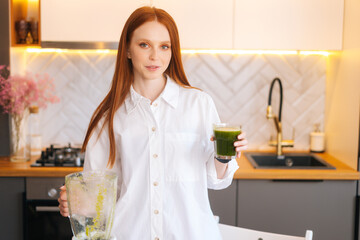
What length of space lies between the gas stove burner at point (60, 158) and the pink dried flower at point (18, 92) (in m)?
0.32

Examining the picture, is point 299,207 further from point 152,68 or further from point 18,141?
point 18,141

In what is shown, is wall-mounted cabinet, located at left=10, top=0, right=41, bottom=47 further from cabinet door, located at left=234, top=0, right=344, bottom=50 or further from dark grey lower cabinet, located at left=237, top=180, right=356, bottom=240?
dark grey lower cabinet, located at left=237, top=180, right=356, bottom=240

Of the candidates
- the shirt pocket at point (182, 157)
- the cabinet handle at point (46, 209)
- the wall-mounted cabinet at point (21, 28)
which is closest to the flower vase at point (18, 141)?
the cabinet handle at point (46, 209)

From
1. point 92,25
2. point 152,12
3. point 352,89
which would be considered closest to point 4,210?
point 92,25

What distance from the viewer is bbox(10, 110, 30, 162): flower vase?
8.84 feet

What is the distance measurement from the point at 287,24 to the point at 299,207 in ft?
3.75

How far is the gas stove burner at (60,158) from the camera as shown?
2.57m

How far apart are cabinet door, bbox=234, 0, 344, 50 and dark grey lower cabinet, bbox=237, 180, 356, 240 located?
0.88 meters

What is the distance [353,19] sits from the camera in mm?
2557

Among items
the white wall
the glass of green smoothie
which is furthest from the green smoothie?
the white wall

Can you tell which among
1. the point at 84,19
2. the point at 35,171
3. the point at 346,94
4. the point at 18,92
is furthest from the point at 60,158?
the point at 346,94

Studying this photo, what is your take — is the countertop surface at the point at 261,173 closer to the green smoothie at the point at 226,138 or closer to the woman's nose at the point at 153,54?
the green smoothie at the point at 226,138

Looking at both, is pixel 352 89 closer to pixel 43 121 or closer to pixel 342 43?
pixel 342 43

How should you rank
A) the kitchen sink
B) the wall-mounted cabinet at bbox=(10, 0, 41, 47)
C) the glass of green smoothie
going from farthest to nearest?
the kitchen sink < the wall-mounted cabinet at bbox=(10, 0, 41, 47) < the glass of green smoothie
